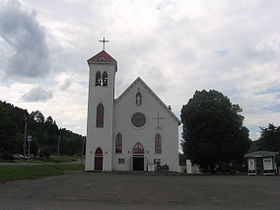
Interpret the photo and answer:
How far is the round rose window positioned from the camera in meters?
43.7

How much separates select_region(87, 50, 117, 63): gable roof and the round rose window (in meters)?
8.19

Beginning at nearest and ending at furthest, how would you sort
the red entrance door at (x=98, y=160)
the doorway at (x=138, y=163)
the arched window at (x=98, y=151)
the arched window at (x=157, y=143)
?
the red entrance door at (x=98, y=160)
the arched window at (x=98, y=151)
the doorway at (x=138, y=163)
the arched window at (x=157, y=143)

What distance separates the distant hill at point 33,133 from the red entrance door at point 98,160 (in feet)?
75.2

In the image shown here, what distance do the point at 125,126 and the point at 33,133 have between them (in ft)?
311

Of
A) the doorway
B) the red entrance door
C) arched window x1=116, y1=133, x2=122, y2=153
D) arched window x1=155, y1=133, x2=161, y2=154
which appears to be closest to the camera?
the red entrance door

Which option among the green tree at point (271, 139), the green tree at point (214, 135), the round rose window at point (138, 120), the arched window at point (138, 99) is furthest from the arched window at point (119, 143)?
the green tree at point (271, 139)

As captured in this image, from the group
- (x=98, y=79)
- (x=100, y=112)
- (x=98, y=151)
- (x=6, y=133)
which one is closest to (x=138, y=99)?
(x=100, y=112)

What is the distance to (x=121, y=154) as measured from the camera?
140 ft

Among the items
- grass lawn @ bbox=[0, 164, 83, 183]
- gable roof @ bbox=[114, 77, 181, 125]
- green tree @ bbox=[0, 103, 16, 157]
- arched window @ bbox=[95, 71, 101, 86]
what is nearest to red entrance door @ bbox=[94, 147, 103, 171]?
gable roof @ bbox=[114, 77, 181, 125]

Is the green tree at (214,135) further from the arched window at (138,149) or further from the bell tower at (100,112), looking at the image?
the bell tower at (100,112)

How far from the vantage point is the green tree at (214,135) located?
143ft

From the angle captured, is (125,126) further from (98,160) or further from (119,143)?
(98,160)

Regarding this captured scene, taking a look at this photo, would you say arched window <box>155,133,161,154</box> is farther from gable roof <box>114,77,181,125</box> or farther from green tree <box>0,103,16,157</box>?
green tree <box>0,103,16,157</box>

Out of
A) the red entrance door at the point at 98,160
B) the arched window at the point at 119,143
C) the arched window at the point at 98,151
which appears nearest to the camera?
the red entrance door at the point at 98,160
